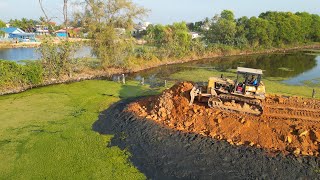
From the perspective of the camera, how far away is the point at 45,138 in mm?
15852

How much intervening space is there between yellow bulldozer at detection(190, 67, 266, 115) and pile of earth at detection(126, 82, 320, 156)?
485 mm

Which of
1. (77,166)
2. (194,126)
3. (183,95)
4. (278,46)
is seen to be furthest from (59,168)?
(278,46)

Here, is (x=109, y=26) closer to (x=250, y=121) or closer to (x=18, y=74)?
(x=18, y=74)

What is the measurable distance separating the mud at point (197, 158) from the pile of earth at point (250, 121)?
55 cm

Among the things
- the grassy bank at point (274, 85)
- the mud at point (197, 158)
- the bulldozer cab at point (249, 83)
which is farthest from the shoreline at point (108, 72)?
the bulldozer cab at point (249, 83)

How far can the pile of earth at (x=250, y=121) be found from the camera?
48.4 ft

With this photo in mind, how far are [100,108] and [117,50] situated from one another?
1656cm

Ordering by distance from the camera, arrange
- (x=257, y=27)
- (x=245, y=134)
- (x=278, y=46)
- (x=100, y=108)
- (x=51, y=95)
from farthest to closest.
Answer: (x=278, y=46)
(x=257, y=27)
(x=51, y=95)
(x=100, y=108)
(x=245, y=134)

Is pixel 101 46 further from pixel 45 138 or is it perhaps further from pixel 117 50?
pixel 45 138

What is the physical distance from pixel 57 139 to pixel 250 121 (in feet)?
35.6

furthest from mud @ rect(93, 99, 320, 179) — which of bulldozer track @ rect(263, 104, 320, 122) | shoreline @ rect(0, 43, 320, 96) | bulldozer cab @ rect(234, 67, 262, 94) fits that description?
shoreline @ rect(0, 43, 320, 96)

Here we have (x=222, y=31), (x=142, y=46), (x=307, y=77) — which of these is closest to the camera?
(x=307, y=77)

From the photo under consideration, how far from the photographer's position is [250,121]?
16281mm

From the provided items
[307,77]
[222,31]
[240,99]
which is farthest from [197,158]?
[222,31]
